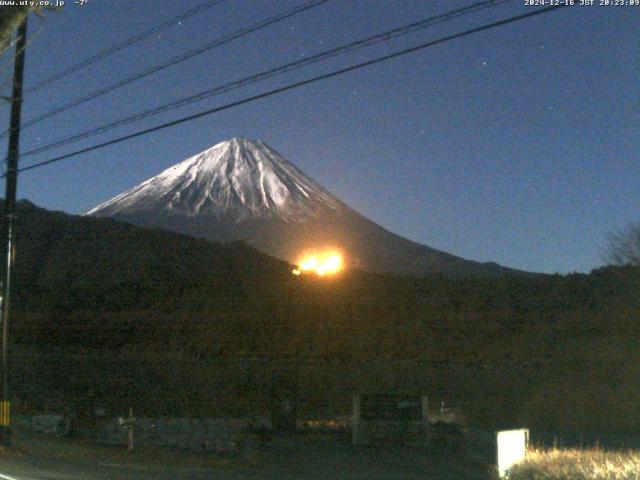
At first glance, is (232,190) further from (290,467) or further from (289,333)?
(290,467)

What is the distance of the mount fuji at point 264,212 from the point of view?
96750 millimetres

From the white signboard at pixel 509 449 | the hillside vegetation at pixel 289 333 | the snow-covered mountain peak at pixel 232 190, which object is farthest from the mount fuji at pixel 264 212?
the white signboard at pixel 509 449

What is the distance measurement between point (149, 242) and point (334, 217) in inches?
2029

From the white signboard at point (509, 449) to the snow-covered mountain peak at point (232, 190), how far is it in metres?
88.6

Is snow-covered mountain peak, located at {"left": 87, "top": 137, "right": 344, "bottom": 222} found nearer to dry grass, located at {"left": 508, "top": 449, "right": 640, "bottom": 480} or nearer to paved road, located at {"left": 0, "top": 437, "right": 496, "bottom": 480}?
paved road, located at {"left": 0, "top": 437, "right": 496, "bottom": 480}

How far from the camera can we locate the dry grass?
10.6 metres

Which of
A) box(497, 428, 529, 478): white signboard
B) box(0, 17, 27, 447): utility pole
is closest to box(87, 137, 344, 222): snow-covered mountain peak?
box(0, 17, 27, 447): utility pole

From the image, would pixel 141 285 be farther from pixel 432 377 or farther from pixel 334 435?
pixel 334 435

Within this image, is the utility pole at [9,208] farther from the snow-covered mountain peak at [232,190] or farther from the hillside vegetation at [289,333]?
the snow-covered mountain peak at [232,190]

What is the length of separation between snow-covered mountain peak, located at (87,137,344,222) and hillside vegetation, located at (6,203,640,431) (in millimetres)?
42968

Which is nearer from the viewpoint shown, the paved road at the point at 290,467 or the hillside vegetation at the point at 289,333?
the paved road at the point at 290,467

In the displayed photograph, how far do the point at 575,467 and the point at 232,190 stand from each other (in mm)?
105796

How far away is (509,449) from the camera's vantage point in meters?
13.3

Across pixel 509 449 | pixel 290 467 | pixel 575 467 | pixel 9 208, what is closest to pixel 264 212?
pixel 9 208
